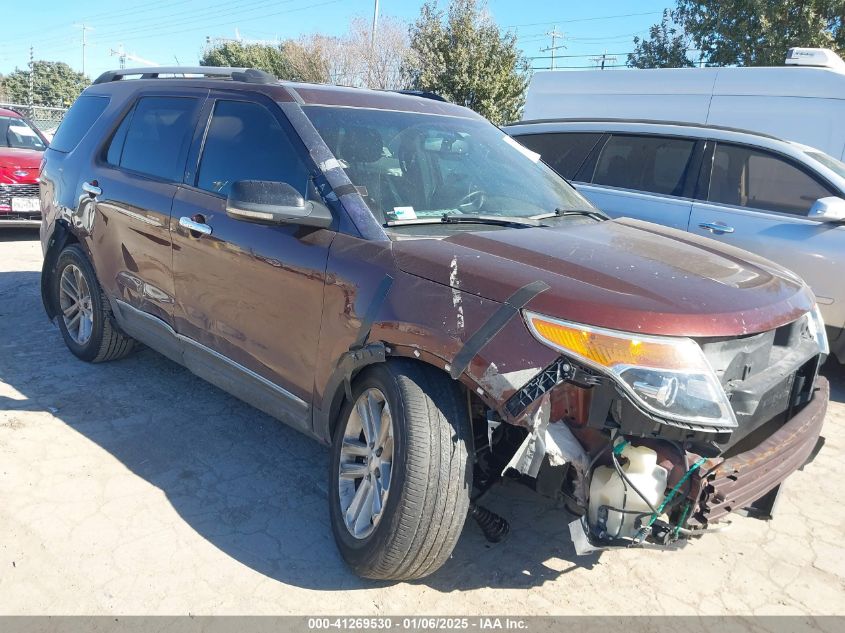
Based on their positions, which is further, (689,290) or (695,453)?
(689,290)

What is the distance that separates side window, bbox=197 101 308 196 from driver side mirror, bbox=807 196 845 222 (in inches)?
152

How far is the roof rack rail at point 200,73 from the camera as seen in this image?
366 cm

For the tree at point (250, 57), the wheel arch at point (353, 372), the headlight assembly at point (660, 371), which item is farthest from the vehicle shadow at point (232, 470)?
the tree at point (250, 57)

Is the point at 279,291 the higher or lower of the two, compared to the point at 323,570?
higher

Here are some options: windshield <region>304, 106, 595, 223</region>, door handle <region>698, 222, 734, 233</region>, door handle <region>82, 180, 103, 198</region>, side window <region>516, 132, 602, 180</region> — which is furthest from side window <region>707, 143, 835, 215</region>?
door handle <region>82, 180, 103, 198</region>

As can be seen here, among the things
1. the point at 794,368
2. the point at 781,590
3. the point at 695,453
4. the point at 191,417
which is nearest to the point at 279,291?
the point at 191,417

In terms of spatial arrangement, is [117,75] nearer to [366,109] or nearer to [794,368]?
[366,109]

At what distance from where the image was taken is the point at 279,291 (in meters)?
3.12

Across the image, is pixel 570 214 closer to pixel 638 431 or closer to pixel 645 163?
pixel 638 431

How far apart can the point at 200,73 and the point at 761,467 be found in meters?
3.63

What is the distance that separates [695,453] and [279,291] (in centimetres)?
182

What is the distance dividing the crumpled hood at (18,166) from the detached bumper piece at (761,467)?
9.81 metres

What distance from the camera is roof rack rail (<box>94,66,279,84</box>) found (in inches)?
144

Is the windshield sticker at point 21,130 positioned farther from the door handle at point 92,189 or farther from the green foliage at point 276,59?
the green foliage at point 276,59
